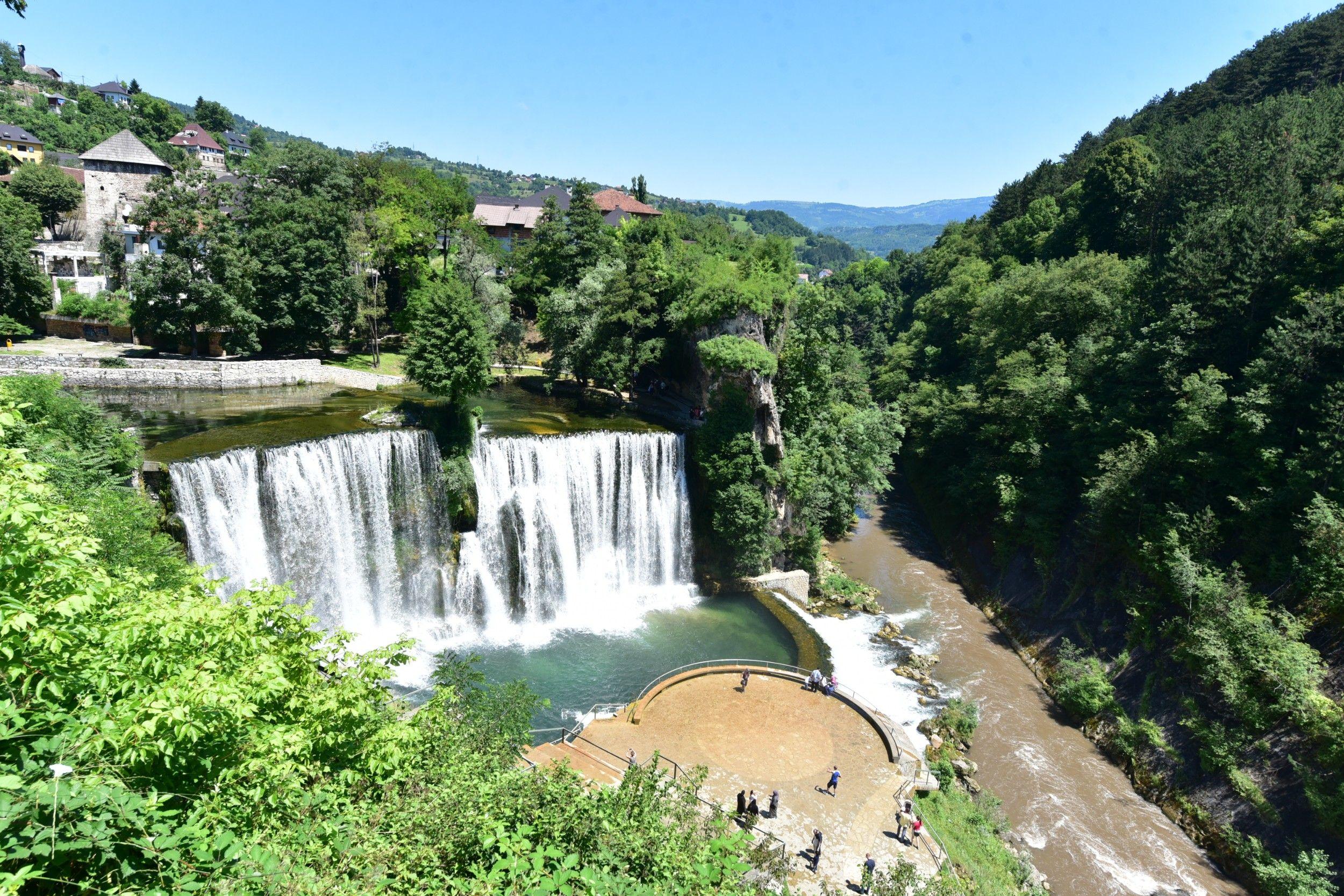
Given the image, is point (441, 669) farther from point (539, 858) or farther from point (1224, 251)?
point (1224, 251)

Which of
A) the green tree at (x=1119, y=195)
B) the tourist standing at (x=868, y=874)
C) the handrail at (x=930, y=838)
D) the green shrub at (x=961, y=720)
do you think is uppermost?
the green tree at (x=1119, y=195)

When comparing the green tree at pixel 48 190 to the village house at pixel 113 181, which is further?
the village house at pixel 113 181

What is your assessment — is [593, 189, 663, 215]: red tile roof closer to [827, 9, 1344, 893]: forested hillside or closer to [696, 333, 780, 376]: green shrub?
[827, 9, 1344, 893]: forested hillside

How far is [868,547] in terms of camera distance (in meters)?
40.7

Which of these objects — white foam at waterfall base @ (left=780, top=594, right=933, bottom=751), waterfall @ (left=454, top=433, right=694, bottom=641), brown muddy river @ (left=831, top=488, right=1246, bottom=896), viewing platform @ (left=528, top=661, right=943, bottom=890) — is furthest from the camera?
waterfall @ (left=454, top=433, right=694, bottom=641)

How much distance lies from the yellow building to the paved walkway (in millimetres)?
103575

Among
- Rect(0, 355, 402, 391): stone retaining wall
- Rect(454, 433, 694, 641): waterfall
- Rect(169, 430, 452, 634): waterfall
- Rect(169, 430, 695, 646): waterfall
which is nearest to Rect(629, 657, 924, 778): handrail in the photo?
Rect(454, 433, 694, 641): waterfall

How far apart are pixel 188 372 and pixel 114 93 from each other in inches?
5326

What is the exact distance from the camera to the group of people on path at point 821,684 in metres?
23.5

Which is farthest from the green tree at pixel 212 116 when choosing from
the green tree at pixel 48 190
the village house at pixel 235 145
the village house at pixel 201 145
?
the green tree at pixel 48 190

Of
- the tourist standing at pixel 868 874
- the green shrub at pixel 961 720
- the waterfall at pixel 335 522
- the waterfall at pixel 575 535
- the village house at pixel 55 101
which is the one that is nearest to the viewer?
the tourist standing at pixel 868 874

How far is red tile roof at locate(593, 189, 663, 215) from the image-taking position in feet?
262

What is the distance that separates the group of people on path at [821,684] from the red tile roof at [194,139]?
114 meters

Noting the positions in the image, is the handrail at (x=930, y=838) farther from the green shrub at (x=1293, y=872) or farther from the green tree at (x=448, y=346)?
the green tree at (x=448, y=346)
